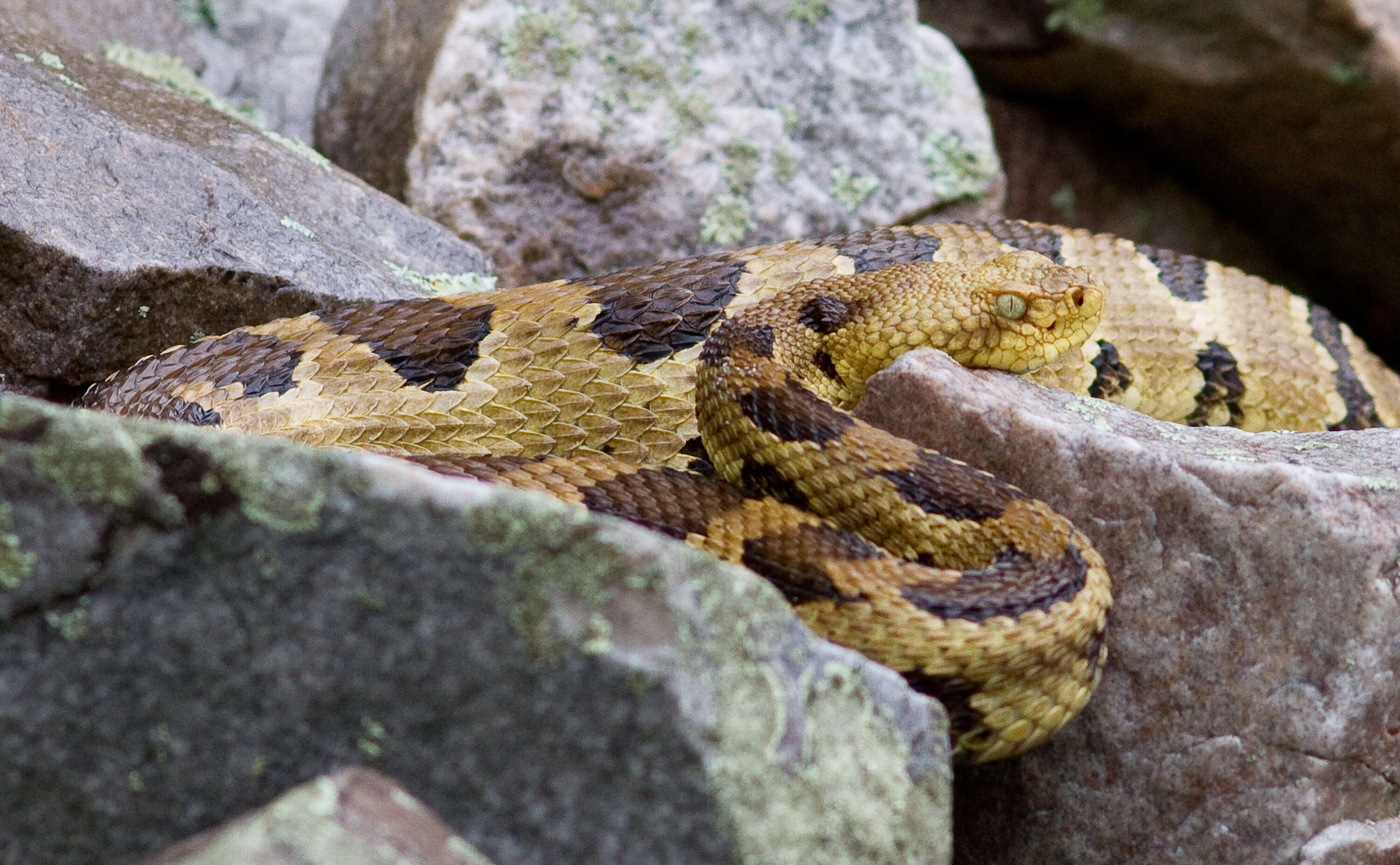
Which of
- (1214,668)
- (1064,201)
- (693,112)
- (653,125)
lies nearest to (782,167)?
(693,112)

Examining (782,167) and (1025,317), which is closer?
(1025,317)

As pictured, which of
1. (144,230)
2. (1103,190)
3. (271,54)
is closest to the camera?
(144,230)

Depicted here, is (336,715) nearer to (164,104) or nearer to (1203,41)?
(164,104)

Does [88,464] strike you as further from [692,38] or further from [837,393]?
[692,38]

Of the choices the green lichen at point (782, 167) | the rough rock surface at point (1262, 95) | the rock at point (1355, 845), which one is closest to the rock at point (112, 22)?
the green lichen at point (782, 167)

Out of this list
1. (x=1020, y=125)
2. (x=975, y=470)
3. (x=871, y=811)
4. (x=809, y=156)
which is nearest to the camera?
(x=871, y=811)

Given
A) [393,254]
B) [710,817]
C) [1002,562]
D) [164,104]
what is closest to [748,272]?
[393,254]

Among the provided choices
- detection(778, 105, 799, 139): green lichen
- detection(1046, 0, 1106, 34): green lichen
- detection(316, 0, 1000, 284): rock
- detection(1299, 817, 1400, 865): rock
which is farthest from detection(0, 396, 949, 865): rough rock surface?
detection(1046, 0, 1106, 34): green lichen
